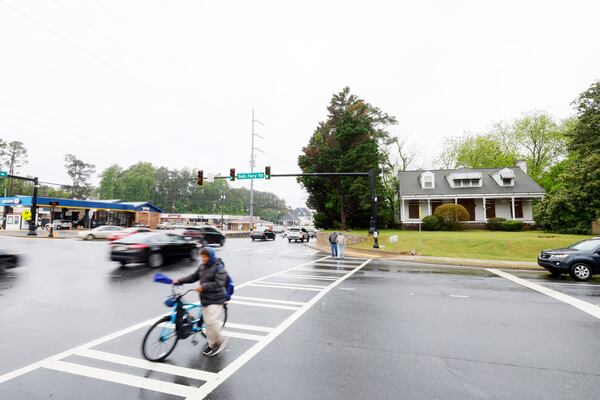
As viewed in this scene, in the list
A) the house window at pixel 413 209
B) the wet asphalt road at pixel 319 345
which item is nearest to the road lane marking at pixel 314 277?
the wet asphalt road at pixel 319 345

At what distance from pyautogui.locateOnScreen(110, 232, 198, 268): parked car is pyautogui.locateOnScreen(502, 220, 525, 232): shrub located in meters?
31.9

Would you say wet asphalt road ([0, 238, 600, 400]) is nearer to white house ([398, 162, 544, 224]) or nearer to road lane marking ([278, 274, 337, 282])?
road lane marking ([278, 274, 337, 282])

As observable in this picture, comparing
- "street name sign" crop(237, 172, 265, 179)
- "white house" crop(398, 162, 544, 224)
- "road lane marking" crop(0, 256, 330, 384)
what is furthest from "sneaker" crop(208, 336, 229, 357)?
"white house" crop(398, 162, 544, 224)

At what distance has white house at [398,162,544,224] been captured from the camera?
113ft

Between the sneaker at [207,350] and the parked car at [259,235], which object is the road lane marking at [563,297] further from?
the parked car at [259,235]

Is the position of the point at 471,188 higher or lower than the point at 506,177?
lower

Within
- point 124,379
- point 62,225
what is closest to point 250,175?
point 124,379

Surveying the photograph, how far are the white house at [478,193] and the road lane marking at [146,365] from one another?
34.8 meters

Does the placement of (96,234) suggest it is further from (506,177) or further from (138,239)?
(506,177)

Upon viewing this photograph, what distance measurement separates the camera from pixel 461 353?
15.9 ft

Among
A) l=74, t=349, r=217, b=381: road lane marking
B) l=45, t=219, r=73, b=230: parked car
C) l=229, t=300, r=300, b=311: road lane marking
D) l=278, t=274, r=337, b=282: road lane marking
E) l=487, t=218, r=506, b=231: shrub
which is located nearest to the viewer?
l=74, t=349, r=217, b=381: road lane marking

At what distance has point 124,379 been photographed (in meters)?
3.88

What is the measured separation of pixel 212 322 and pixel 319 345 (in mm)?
1860

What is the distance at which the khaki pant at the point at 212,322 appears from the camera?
457 cm
